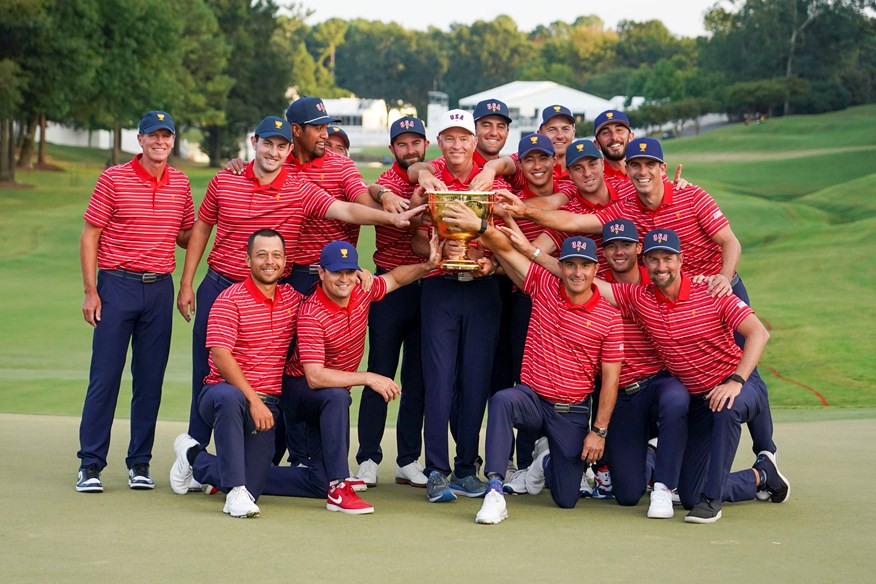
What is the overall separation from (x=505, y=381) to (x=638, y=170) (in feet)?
5.59

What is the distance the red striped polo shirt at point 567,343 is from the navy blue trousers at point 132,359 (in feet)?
7.16

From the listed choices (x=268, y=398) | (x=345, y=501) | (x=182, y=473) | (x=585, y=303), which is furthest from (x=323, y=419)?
(x=585, y=303)

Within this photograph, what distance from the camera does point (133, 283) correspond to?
7.61 meters

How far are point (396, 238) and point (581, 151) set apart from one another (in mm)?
1379

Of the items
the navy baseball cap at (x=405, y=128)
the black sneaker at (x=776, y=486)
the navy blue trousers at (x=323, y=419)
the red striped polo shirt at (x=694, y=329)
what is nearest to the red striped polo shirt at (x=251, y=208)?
the navy baseball cap at (x=405, y=128)

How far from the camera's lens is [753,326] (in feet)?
23.0

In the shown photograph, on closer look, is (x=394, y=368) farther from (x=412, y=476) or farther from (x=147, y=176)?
(x=147, y=176)

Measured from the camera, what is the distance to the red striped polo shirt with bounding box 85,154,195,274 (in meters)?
7.58

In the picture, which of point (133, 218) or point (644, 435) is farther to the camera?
point (133, 218)

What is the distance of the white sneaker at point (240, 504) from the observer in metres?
6.59

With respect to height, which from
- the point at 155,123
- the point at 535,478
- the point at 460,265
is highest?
the point at 155,123

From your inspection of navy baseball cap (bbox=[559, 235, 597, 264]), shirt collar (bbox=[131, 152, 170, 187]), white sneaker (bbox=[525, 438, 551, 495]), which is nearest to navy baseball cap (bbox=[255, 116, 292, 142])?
shirt collar (bbox=[131, 152, 170, 187])

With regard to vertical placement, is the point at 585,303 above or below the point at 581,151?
below

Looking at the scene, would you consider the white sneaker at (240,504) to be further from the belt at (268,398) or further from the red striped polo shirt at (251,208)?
the red striped polo shirt at (251,208)
